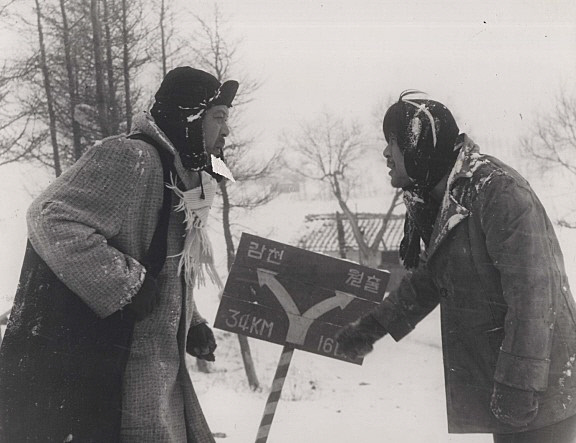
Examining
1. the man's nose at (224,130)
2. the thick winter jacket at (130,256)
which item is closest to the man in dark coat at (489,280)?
the man's nose at (224,130)

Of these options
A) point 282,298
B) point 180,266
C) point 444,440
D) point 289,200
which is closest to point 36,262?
point 180,266

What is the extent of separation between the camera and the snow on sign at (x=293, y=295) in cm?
305

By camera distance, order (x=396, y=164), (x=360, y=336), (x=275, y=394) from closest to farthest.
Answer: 1. (x=396, y=164)
2. (x=360, y=336)
3. (x=275, y=394)

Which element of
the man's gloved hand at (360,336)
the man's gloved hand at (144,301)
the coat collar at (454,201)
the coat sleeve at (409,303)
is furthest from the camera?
the man's gloved hand at (360,336)

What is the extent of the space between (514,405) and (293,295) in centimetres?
135

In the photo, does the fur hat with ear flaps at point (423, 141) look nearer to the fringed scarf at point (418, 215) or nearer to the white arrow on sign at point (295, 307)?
the fringed scarf at point (418, 215)

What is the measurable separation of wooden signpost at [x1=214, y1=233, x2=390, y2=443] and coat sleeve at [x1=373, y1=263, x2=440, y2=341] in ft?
0.61

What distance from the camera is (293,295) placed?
10.2 ft

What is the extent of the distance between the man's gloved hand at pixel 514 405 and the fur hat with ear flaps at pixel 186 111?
1.39 m

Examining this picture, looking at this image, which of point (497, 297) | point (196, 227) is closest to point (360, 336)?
point (497, 297)

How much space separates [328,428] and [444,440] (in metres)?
1.46

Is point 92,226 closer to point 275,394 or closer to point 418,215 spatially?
point 418,215

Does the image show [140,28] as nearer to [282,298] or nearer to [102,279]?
[282,298]

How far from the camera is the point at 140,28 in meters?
9.89
